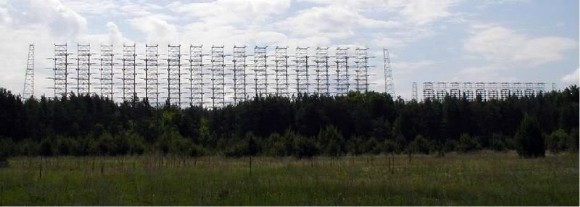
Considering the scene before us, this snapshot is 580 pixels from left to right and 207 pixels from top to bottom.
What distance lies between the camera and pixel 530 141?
43812 millimetres

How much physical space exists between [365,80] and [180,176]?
8150cm

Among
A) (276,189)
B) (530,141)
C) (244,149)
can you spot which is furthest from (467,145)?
(276,189)

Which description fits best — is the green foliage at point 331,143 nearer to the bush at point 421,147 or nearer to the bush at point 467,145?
the bush at point 421,147

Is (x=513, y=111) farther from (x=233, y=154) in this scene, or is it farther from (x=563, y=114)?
(x=233, y=154)

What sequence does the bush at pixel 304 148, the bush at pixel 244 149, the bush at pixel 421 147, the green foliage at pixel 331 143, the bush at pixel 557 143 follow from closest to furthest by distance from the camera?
the bush at pixel 304 148 → the green foliage at pixel 331 143 → the bush at pixel 244 149 → the bush at pixel 557 143 → the bush at pixel 421 147

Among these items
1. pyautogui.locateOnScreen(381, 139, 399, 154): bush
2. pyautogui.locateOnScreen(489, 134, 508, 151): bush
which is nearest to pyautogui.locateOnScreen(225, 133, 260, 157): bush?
pyautogui.locateOnScreen(381, 139, 399, 154): bush

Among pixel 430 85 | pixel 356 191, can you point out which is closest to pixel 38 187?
pixel 356 191

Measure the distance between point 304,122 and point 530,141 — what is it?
128 ft

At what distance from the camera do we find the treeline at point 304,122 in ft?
209

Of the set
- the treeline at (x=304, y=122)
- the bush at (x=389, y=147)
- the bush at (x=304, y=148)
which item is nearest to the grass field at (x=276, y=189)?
the bush at (x=304, y=148)

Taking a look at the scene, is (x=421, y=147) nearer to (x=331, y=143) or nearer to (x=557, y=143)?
(x=331, y=143)

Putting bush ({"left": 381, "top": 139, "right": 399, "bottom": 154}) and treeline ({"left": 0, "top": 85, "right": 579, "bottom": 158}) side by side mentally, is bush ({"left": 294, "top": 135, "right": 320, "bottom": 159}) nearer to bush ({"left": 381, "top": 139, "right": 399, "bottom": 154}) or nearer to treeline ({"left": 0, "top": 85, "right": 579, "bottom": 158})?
treeline ({"left": 0, "top": 85, "right": 579, "bottom": 158})

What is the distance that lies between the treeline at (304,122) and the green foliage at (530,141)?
14226 millimetres

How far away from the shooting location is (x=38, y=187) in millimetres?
21188
